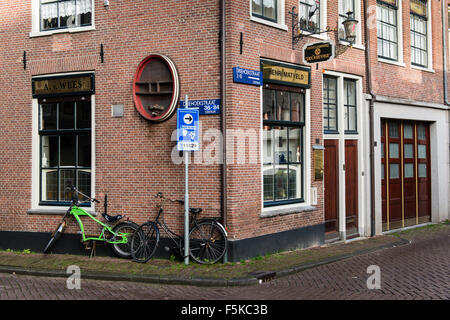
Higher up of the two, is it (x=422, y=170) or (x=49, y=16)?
(x=49, y=16)

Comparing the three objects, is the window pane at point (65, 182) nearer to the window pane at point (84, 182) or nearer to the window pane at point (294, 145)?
the window pane at point (84, 182)

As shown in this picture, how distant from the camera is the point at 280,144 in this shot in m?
10.4

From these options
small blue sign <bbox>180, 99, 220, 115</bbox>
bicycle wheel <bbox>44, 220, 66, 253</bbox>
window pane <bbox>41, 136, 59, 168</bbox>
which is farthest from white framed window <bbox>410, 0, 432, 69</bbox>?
bicycle wheel <bbox>44, 220, 66, 253</bbox>

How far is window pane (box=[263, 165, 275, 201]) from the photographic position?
32.9 feet

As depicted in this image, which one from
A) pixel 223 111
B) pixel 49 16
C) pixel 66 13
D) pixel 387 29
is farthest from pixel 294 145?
pixel 49 16

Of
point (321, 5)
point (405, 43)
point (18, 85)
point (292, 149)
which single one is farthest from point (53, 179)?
point (405, 43)

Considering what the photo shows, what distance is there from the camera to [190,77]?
945cm

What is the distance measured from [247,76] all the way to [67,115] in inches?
159

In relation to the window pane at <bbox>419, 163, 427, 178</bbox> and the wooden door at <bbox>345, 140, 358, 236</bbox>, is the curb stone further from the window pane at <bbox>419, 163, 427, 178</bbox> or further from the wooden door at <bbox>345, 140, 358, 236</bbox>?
the window pane at <bbox>419, 163, 427, 178</bbox>

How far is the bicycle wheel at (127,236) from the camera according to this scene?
949 centimetres

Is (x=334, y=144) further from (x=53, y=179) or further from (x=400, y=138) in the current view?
(x=53, y=179)

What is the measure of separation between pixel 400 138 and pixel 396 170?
39.3 inches

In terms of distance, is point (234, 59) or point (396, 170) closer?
point (234, 59)

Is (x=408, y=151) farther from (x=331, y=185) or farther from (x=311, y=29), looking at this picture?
(x=311, y=29)
